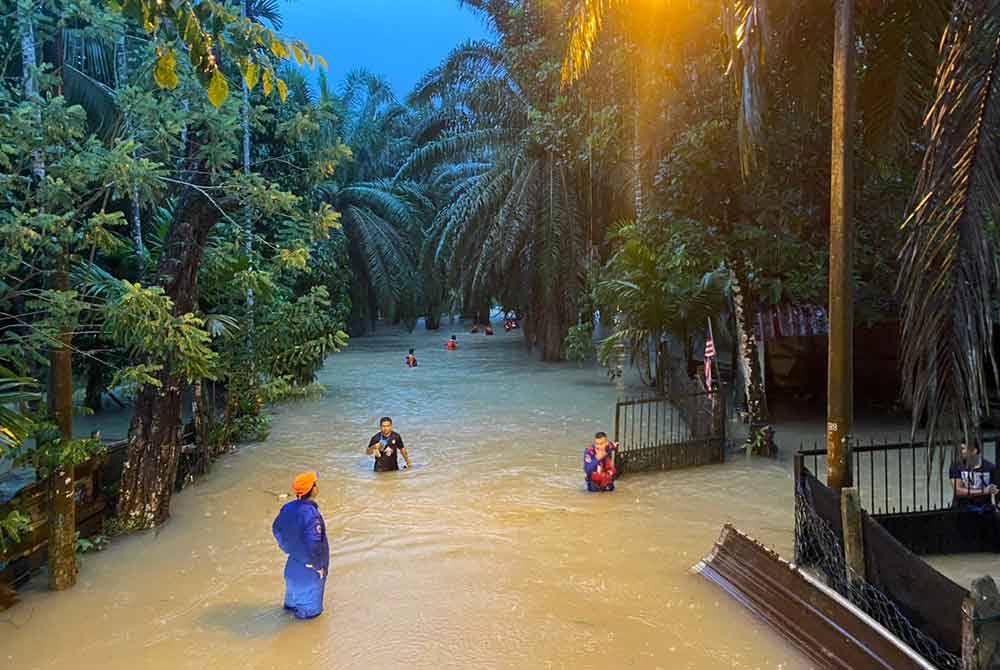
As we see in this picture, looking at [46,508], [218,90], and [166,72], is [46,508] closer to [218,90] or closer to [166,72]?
[166,72]

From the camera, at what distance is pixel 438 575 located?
789 centimetres

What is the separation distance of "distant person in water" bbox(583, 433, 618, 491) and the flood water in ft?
0.71

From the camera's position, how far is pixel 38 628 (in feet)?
22.0

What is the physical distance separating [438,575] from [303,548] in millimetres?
1796

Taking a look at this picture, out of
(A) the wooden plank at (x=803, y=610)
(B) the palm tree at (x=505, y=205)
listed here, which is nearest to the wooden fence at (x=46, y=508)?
(A) the wooden plank at (x=803, y=610)

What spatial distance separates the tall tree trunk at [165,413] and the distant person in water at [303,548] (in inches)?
139

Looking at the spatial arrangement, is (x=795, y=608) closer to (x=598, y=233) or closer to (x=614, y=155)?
(x=614, y=155)

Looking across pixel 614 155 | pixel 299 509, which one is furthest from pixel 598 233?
pixel 299 509

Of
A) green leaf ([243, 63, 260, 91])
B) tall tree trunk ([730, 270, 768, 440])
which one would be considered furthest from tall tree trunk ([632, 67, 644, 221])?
green leaf ([243, 63, 260, 91])

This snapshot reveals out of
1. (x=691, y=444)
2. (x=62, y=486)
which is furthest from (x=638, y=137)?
(x=62, y=486)

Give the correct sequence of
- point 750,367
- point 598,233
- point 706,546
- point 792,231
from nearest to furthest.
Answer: point 706,546, point 792,231, point 750,367, point 598,233

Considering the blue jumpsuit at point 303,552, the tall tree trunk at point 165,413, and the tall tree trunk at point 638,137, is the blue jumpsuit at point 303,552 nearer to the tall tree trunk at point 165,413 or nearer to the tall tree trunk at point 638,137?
the tall tree trunk at point 165,413

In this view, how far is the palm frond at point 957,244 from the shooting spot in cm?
430

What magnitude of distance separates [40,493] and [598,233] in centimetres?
2206
